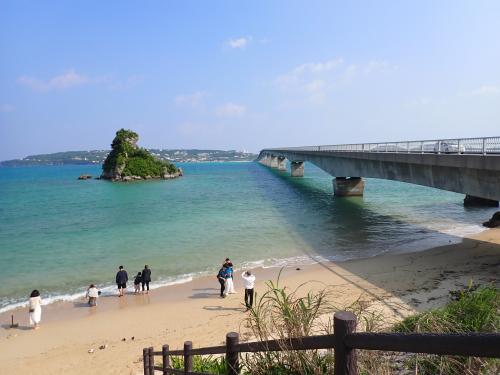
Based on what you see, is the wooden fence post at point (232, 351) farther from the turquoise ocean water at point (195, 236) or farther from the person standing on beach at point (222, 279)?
the turquoise ocean water at point (195, 236)

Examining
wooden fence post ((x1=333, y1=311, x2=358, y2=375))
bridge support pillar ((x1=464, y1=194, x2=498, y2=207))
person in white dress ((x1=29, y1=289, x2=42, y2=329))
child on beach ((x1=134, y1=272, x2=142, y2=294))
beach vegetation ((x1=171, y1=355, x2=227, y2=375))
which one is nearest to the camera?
wooden fence post ((x1=333, y1=311, x2=358, y2=375))

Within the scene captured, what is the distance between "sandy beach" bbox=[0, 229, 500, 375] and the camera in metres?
9.11

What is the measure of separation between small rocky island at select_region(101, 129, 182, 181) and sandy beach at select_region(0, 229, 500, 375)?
78309 millimetres

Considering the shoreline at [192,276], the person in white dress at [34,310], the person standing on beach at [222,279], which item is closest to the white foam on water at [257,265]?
the shoreline at [192,276]

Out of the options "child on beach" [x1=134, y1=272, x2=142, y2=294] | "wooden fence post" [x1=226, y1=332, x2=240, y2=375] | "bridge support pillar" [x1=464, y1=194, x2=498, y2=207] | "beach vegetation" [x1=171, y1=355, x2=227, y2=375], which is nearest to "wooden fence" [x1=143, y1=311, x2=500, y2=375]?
"wooden fence post" [x1=226, y1=332, x2=240, y2=375]

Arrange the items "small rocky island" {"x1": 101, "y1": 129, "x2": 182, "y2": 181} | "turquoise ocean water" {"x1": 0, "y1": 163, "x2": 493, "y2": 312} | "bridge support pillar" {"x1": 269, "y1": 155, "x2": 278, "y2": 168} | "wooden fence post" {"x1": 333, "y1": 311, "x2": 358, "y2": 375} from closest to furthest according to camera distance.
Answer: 1. "wooden fence post" {"x1": 333, "y1": 311, "x2": 358, "y2": 375}
2. "turquoise ocean water" {"x1": 0, "y1": 163, "x2": 493, "y2": 312}
3. "small rocky island" {"x1": 101, "y1": 129, "x2": 182, "y2": 181}
4. "bridge support pillar" {"x1": 269, "y1": 155, "x2": 278, "y2": 168}

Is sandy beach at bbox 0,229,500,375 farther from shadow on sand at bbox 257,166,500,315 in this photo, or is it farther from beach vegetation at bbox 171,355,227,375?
beach vegetation at bbox 171,355,227,375

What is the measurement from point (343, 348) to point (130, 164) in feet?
308

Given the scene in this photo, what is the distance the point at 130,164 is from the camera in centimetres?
9031

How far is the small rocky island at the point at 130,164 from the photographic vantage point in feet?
288

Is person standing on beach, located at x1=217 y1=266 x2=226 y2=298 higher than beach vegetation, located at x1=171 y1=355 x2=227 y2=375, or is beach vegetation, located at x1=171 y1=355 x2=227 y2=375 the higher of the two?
beach vegetation, located at x1=171 y1=355 x2=227 y2=375

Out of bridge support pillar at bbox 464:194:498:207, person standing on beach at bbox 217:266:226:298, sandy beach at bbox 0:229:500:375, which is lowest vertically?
sandy beach at bbox 0:229:500:375

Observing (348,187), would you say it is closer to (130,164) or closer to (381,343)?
(381,343)

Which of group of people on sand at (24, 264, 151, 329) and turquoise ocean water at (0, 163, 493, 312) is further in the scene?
turquoise ocean water at (0, 163, 493, 312)
